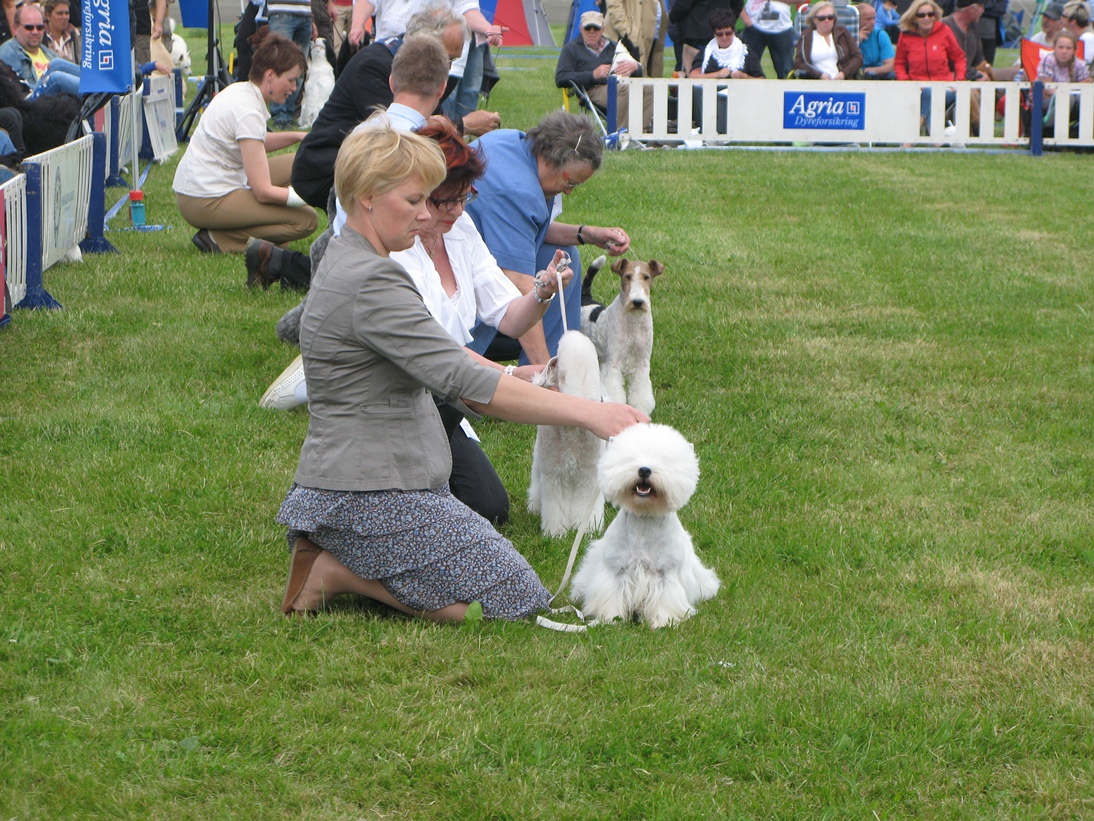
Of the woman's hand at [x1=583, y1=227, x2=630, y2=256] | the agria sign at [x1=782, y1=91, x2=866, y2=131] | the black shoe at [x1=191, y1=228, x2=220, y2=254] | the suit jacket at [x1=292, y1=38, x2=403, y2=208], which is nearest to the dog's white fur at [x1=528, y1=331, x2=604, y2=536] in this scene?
the woman's hand at [x1=583, y1=227, x2=630, y2=256]

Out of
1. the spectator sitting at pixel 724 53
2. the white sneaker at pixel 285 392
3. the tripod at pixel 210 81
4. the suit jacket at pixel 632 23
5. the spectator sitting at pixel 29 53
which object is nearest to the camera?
the white sneaker at pixel 285 392

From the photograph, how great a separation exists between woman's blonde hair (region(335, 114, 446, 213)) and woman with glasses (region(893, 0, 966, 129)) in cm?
1498

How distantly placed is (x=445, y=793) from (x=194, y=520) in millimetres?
2134

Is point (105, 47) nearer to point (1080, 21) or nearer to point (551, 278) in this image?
point (551, 278)

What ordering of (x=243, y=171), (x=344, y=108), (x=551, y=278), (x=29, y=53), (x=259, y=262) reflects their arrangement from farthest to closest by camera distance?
(x=29, y=53)
(x=243, y=171)
(x=259, y=262)
(x=344, y=108)
(x=551, y=278)

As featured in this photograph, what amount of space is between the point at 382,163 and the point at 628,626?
1.62m

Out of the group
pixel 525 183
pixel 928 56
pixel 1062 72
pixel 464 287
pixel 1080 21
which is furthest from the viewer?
pixel 1080 21

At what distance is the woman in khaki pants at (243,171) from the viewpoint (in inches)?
355

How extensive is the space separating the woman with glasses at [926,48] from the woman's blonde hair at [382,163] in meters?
15.0

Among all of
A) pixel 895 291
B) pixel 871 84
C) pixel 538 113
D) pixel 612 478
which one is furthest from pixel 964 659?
pixel 538 113

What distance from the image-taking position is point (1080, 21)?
17.6 meters

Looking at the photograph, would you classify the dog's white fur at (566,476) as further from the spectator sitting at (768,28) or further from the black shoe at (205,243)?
the spectator sitting at (768,28)

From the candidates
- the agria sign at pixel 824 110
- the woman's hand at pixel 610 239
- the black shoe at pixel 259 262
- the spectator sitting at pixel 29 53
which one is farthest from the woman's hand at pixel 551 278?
the agria sign at pixel 824 110

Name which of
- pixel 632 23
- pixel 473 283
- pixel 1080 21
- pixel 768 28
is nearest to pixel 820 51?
pixel 768 28
